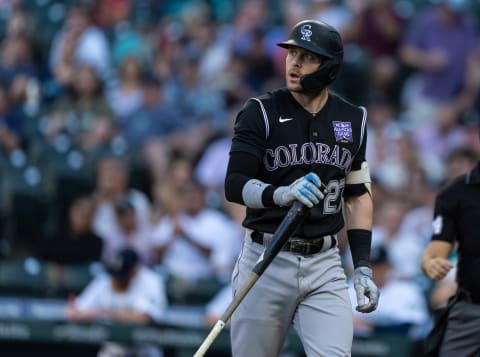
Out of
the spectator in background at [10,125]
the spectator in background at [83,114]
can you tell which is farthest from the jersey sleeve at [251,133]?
the spectator in background at [10,125]

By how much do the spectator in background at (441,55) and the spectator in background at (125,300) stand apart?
395 centimetres

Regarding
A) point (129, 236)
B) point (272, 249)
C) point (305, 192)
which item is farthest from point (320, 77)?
point (129, 236)

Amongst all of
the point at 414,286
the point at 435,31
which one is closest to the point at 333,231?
the point at 414,286

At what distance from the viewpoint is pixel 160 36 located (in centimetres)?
1351

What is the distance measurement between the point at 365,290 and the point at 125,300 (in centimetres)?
366

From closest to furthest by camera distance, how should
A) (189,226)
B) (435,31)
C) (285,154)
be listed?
(285,154) < (189,226) < (435,31)

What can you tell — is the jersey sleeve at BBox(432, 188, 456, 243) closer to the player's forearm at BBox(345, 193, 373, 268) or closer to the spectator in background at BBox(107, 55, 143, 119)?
the player's forearm at BBox(345, 193, 373, 268)

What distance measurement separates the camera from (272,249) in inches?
201

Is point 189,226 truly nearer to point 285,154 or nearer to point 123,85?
point 123,85

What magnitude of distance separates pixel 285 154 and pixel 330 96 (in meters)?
0.43

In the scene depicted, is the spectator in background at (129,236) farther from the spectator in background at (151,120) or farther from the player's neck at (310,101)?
the player's neck at (310,101)

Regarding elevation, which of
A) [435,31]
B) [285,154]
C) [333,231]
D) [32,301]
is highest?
[435,31]

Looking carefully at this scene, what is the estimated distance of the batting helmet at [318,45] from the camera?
210 inches

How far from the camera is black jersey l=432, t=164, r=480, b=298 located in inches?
235
